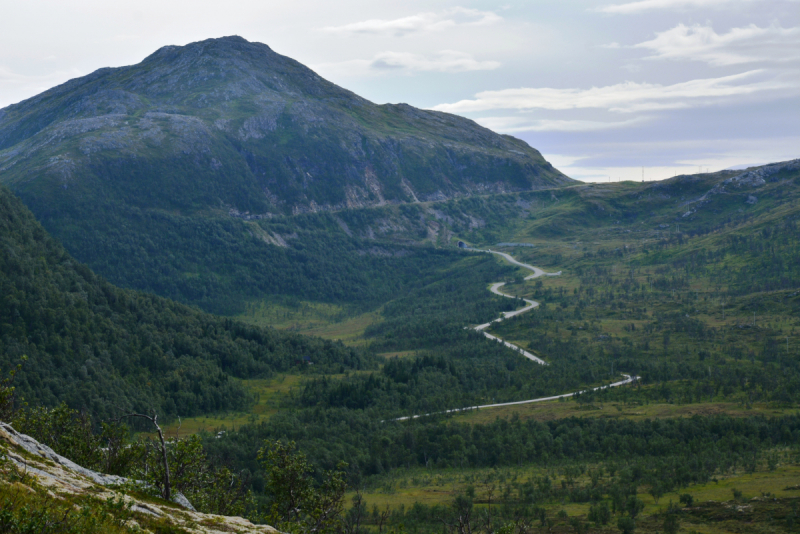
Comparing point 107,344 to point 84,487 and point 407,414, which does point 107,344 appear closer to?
point 407,414

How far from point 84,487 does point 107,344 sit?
10937 centimetres

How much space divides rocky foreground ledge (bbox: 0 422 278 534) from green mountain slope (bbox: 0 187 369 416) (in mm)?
73526

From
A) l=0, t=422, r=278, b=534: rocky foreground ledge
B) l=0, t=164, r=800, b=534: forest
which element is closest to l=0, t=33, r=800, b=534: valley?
l=0, t=422, r=278, b=534: rocky foreground ledge

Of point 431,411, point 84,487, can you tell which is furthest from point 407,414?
point 84,487

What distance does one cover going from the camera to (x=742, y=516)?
216 feet

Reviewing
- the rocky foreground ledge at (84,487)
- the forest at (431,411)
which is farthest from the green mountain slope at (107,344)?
the rocky foreground ledge at (84,487)

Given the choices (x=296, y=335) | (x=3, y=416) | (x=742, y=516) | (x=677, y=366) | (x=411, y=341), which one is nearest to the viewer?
(x=3, y=416)

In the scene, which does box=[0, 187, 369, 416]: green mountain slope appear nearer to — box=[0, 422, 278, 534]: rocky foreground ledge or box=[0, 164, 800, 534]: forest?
box=[0, 164, 800, 534]: forest

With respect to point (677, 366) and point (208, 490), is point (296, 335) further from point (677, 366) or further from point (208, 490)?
point (208, 490)

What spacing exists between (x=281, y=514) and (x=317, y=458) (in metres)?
46.3

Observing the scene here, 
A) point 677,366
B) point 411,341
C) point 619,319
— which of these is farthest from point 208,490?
point 619,319

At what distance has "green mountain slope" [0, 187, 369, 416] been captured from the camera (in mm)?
113938

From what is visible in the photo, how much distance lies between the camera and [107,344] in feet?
429

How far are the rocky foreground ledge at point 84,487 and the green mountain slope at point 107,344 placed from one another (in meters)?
73.5
